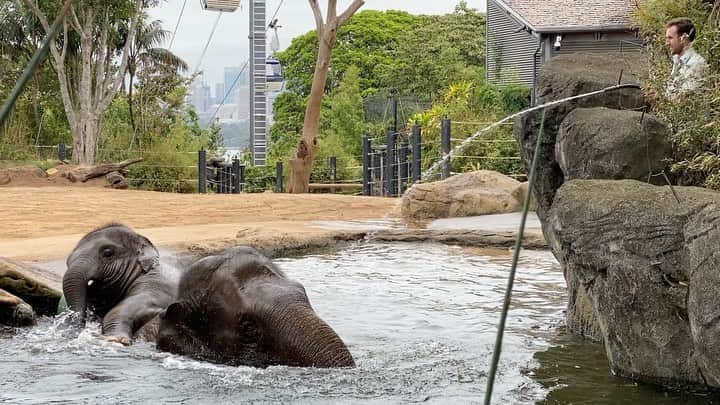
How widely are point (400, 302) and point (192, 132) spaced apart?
34.0m

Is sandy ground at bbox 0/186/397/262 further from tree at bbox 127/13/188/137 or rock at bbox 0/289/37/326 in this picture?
tree at bbox 127/13/188/137

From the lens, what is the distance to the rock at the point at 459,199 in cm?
1572

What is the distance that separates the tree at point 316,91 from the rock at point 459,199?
6478 millimetres

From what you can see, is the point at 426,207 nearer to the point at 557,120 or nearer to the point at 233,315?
the point at 557,120

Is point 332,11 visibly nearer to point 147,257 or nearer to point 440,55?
point 147,257

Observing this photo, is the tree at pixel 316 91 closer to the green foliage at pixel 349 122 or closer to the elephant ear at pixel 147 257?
the green foliage at pixel 349 122

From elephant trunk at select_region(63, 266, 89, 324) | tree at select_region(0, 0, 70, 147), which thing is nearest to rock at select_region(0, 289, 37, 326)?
elephant trunk at select_region(63, 266, 89, 324)

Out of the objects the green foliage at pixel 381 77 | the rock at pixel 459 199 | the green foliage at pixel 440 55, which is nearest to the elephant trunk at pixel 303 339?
the rock at pixel 459 199

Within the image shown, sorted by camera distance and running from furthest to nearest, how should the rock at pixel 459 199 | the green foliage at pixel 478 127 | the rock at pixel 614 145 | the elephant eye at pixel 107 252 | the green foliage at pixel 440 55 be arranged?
the green foliage at pixel 440 55
the green foliage at pixel 478 127
the rock at pixel 459 199
the rock at pixel 614 145
the elephant eye at pixel 107 252

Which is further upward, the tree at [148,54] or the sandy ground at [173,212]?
the tree at [148,54]

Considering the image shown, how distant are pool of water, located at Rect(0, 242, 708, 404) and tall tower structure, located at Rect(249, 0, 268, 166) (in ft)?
74.8

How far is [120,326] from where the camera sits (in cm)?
564

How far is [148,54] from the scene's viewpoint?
39656 mm

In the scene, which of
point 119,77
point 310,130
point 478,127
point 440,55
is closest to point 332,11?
point 310,130
